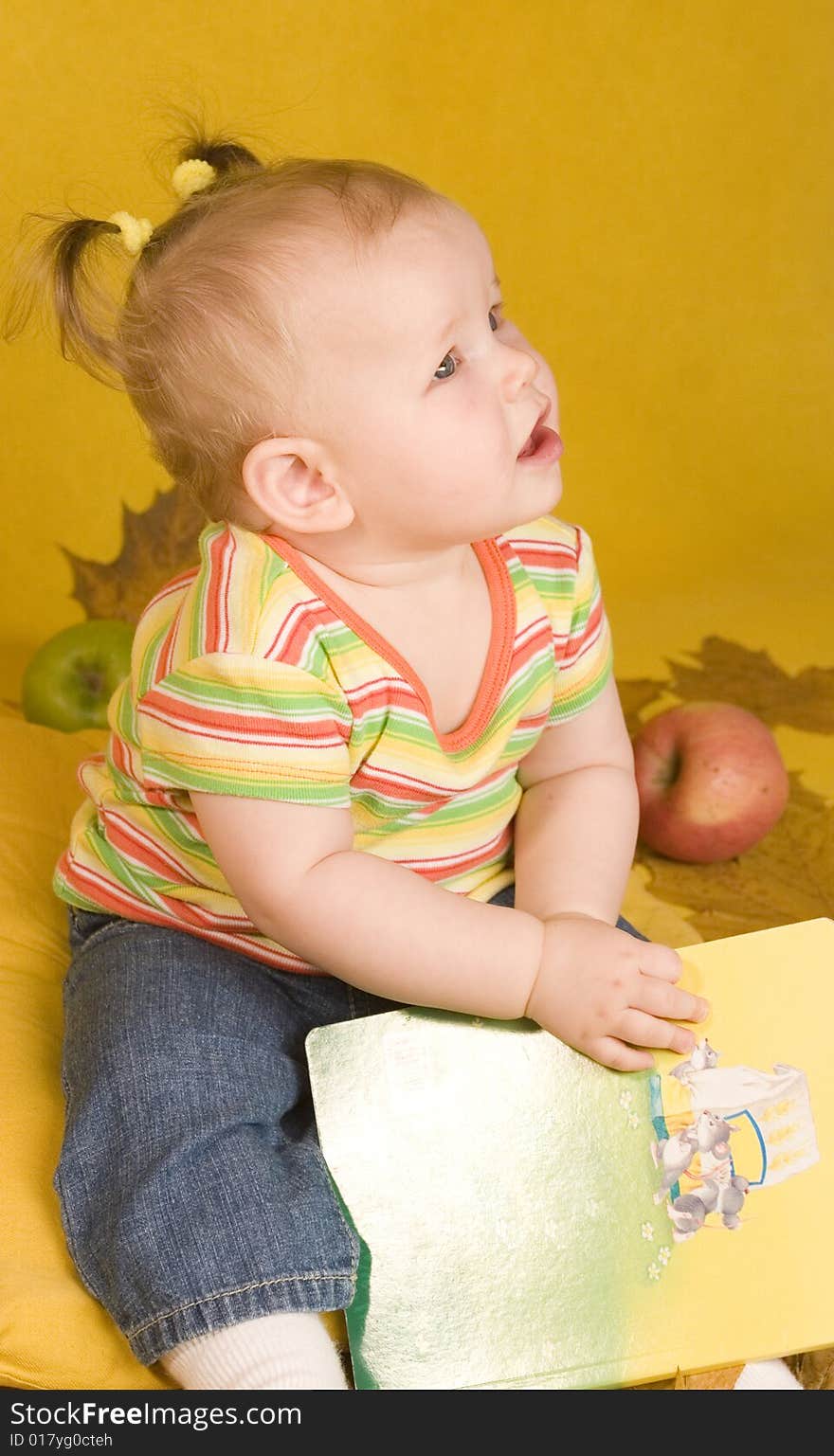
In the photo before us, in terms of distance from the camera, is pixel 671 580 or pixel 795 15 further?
pixel 671 580

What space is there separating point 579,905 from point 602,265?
3.80 ft

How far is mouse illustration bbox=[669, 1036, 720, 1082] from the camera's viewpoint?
1.09m

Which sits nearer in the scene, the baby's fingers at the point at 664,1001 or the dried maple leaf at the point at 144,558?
the baby's fingers at the point at 664,1001

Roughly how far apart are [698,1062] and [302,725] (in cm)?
34

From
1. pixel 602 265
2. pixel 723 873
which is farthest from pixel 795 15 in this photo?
pixel 723 873

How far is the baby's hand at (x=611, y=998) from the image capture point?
108 centimetres

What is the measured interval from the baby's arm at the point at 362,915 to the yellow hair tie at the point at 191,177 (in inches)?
16.2

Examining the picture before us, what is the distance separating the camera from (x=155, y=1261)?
1.02 meters

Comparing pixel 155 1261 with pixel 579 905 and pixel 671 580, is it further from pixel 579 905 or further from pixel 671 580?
pixel 671 580

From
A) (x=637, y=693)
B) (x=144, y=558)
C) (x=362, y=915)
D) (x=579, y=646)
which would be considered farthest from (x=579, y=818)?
(x=144, y=558)

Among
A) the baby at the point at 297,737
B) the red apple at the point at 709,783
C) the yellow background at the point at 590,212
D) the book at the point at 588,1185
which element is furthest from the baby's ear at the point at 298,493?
the yellow background at the point at 590,212

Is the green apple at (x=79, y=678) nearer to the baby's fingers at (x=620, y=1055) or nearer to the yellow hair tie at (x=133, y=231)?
the yellow hair tie at (x=133, y=231)

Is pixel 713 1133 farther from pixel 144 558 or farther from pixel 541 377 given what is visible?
pixel 144 558

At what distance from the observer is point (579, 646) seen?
1250 mm
